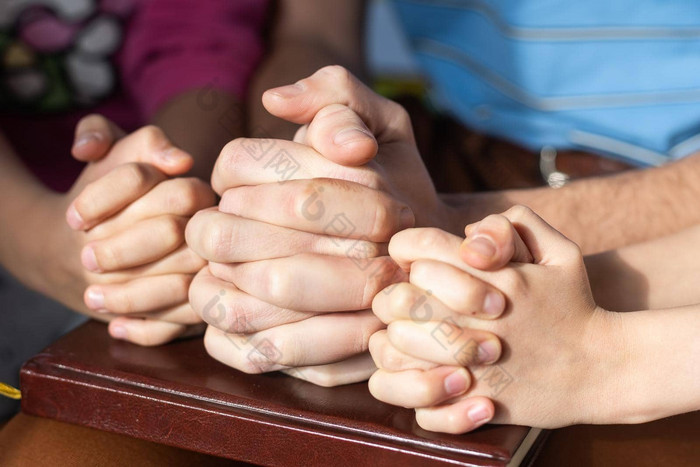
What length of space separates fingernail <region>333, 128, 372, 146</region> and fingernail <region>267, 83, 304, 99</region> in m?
0.05

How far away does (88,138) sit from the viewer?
607mm

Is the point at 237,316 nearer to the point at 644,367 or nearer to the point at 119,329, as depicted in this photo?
the point at 119,329

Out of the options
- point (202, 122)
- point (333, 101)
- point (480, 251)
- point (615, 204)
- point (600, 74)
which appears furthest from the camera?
point (600, 74)

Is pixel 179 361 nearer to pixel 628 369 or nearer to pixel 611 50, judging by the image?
pixel 628 369

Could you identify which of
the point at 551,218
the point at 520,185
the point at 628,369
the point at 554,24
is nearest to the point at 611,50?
the point at 554,24

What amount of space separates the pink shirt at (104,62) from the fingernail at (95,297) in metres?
0.33

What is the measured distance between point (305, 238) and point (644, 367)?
0.21 meters

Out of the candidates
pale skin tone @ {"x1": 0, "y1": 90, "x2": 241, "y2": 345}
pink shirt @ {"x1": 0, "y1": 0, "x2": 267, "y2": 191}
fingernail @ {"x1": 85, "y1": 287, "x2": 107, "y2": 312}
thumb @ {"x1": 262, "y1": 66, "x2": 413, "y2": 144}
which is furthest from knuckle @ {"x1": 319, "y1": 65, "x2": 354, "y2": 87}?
pink shirt @ {"x1": 0, "y1": 0, "x2": 267, "y2": 191}

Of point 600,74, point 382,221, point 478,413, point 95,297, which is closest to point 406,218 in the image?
point 382,221

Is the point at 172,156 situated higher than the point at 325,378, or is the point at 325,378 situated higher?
the point at 172,156

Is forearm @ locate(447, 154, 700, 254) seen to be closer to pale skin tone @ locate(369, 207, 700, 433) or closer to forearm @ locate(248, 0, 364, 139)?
pale skin tone @ locate(369, 207, 700, 433)

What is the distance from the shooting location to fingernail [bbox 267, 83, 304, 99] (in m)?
0.50

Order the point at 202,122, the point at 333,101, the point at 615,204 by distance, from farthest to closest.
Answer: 1. the point at 202,122
2. the point at 615,204
3. the point at 333,101

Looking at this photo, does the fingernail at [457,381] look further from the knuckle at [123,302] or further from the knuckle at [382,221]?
the knuckle at [123,302]
